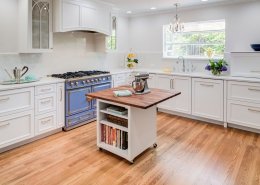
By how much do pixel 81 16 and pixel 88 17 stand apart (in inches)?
7.3

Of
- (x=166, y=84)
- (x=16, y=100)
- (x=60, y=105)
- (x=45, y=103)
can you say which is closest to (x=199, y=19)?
(x=166, y=84)

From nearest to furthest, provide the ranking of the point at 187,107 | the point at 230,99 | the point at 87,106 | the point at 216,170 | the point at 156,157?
the point at 216,170, the point at 156,157, the point at 230,99, the point at 87,106, the point at 187,107

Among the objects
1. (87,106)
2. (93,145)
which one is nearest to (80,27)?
(87,106)

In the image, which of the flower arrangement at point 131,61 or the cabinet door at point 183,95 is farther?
the flower arrangement at point 131,61

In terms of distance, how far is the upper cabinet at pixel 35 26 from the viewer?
129 inches

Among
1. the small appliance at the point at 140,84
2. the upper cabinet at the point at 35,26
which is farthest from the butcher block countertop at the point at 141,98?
the upper cabinet at the point at 35,26

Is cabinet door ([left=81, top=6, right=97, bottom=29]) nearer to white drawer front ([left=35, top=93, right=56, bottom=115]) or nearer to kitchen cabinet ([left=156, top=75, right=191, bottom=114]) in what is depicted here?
white drawer front ([left=35, top=93, right=56, bottom=115])

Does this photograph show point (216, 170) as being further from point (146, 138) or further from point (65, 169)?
point (65, 169)

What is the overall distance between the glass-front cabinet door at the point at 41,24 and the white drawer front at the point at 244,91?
3319mm

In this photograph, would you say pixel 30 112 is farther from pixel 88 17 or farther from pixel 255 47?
pixel 255 47

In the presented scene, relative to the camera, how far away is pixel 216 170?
8.26 ft

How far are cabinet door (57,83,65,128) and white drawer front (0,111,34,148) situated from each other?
50 cm

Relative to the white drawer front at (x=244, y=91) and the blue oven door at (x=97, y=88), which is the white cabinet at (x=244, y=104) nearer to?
the white drawer front at (x=244, y=91)

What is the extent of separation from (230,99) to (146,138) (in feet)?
6.29
